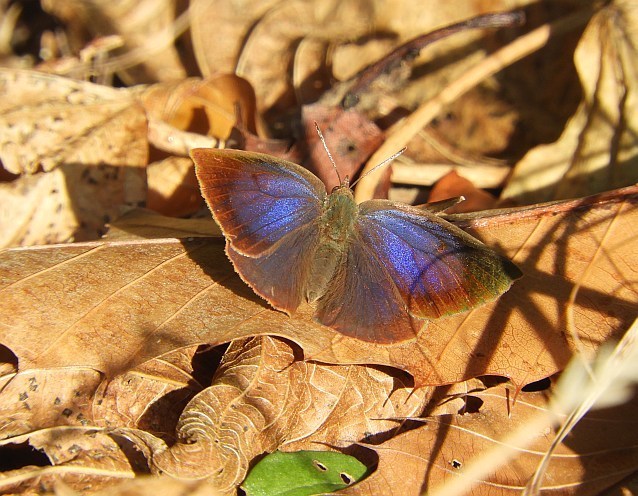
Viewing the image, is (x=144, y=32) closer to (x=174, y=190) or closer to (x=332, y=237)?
(x=174, y=190)

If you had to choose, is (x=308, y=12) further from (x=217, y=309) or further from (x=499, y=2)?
(x=217, y=309)

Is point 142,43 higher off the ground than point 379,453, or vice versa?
point 142,43

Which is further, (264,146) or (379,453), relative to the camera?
(264,146)

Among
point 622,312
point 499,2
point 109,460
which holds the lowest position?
point 109,460

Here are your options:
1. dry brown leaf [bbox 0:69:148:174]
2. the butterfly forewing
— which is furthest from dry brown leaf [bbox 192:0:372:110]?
the butterfly forewing

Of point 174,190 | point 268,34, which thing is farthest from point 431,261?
point 268,34

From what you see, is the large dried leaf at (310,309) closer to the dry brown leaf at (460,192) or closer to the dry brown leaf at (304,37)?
the dry brown leaf at (460,192)

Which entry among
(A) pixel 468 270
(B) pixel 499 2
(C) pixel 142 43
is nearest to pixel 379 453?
(A) pixel 468 270
